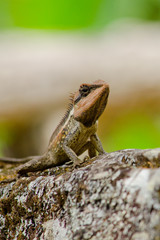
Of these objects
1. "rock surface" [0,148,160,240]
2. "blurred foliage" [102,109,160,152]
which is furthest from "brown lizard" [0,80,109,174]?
"blurred foliage" [102,109,160,152]

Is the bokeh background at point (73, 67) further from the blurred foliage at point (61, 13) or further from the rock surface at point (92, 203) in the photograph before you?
the rock surface at point (92, 203)

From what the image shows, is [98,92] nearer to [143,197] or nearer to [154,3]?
[143,197]

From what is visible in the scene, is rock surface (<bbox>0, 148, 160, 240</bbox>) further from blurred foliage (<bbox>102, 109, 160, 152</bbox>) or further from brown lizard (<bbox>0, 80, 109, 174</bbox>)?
blurred foliage (<bbox>102, 109, 160, 152</bbox>)

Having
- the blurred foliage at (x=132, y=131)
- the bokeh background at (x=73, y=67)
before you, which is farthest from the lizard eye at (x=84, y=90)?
the blurred foliage at (x=132, y=131)

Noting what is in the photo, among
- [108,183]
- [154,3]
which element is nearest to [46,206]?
[108,183]

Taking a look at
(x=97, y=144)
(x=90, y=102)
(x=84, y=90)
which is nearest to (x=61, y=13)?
(x=84, y=90)

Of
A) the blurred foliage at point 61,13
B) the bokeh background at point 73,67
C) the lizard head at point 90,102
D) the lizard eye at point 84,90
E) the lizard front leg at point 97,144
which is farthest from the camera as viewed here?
the blurred foliage at point 61,13

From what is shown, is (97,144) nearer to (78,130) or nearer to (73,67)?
(78,130)
